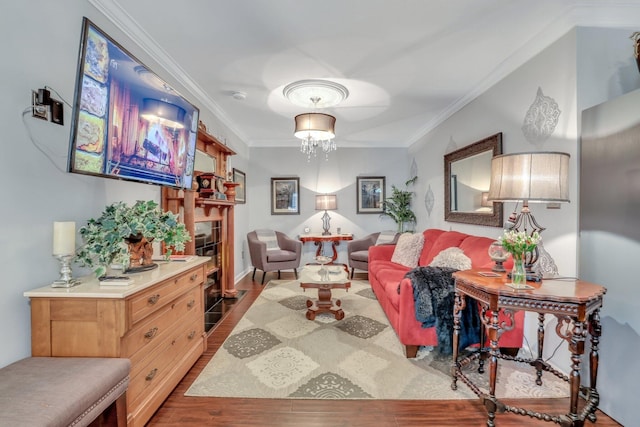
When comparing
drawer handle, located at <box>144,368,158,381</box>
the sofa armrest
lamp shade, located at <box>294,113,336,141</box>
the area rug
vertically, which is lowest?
the area rug

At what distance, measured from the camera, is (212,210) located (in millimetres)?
3818

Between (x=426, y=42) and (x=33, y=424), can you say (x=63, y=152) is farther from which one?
(x=426, y=42)

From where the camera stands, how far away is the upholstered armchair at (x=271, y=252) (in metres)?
5.02

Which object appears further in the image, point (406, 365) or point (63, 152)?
point (406, 365)

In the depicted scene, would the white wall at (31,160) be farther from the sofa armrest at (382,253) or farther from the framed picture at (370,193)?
the framed picture at (370,193)

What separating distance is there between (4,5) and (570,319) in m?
3.27

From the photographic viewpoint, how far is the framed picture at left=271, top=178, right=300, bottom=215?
6.05 metres

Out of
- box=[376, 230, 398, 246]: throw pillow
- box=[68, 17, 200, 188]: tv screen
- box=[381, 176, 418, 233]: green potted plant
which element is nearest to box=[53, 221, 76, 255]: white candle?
box=[68, 17, 200, 188]: tv screen

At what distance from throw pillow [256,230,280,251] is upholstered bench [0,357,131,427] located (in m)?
3.99

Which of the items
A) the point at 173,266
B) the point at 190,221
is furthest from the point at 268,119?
the point at 173,266

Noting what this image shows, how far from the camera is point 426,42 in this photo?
2490 mm

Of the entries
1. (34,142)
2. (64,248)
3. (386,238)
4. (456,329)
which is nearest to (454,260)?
(456,329)

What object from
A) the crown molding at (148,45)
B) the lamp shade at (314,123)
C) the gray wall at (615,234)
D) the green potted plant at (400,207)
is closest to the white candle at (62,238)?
the crown molding at (148,45)

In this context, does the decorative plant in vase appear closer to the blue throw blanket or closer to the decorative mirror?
the blue throw blanket
